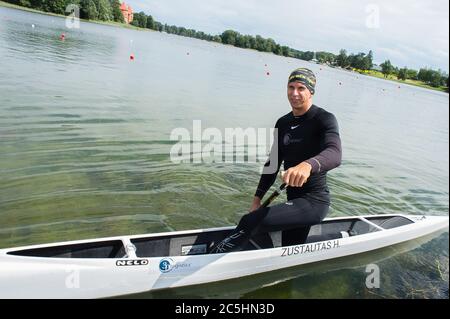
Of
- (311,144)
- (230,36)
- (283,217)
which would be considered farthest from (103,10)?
(283,217)

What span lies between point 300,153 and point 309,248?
85.4 inches

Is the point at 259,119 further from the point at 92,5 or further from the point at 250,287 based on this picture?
the point at 92,5

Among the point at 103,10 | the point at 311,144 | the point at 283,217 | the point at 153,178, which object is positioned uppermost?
the point at 103,10

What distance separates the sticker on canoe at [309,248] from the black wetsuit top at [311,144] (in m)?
1.13

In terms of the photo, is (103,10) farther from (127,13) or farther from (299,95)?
(299,95)

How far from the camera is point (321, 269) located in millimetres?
7195

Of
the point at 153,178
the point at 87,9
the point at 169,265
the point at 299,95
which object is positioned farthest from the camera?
the point at 87,9

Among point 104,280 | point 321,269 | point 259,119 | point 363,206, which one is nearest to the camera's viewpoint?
point 104,280

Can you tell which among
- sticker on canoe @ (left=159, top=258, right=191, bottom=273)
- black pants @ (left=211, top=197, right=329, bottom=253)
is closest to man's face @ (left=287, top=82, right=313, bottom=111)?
black pants @ (left=211, top=197, right=329, bottom=253)

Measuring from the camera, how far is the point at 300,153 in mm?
5387

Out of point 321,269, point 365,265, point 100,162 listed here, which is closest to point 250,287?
point 321,269
